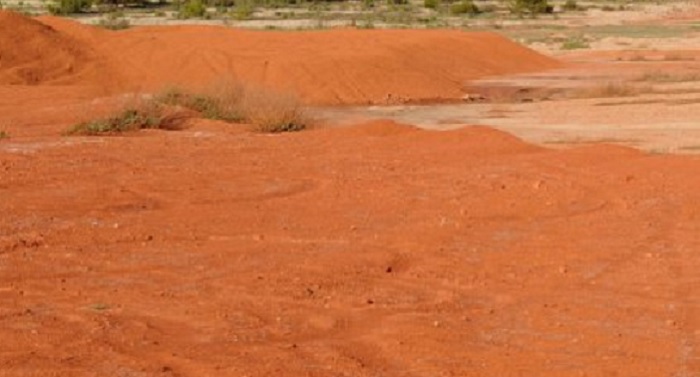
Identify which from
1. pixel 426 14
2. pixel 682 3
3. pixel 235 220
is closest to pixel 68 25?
pixel 235 220

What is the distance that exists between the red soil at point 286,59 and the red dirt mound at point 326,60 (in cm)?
3

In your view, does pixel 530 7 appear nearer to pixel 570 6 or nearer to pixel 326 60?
pixel 570 6

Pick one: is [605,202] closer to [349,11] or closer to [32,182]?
[32,182]

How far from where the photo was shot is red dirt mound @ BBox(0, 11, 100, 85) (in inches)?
1470

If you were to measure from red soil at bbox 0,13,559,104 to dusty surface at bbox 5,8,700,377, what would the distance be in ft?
54.5

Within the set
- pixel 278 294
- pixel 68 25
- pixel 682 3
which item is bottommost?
pixel 682 3

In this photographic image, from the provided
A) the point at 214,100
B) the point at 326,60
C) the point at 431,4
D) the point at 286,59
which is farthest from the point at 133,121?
the point at 431,4

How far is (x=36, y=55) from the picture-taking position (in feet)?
126

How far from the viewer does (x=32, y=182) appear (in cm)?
1709

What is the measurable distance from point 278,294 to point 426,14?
3131 inches

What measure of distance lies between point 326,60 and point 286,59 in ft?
3.98

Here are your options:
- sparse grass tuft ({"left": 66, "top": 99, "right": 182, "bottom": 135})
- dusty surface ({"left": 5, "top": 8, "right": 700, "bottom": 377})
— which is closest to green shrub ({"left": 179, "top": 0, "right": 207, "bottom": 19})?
sparse grass tuft ({"left": 66, "top": 99, "right": 182, "bottom": 135})

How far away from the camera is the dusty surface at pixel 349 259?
9.58m

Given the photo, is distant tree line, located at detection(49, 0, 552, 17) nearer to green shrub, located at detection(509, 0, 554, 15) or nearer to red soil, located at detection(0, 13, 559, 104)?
green shrub, located at detection(509, 0, 554, 15)
